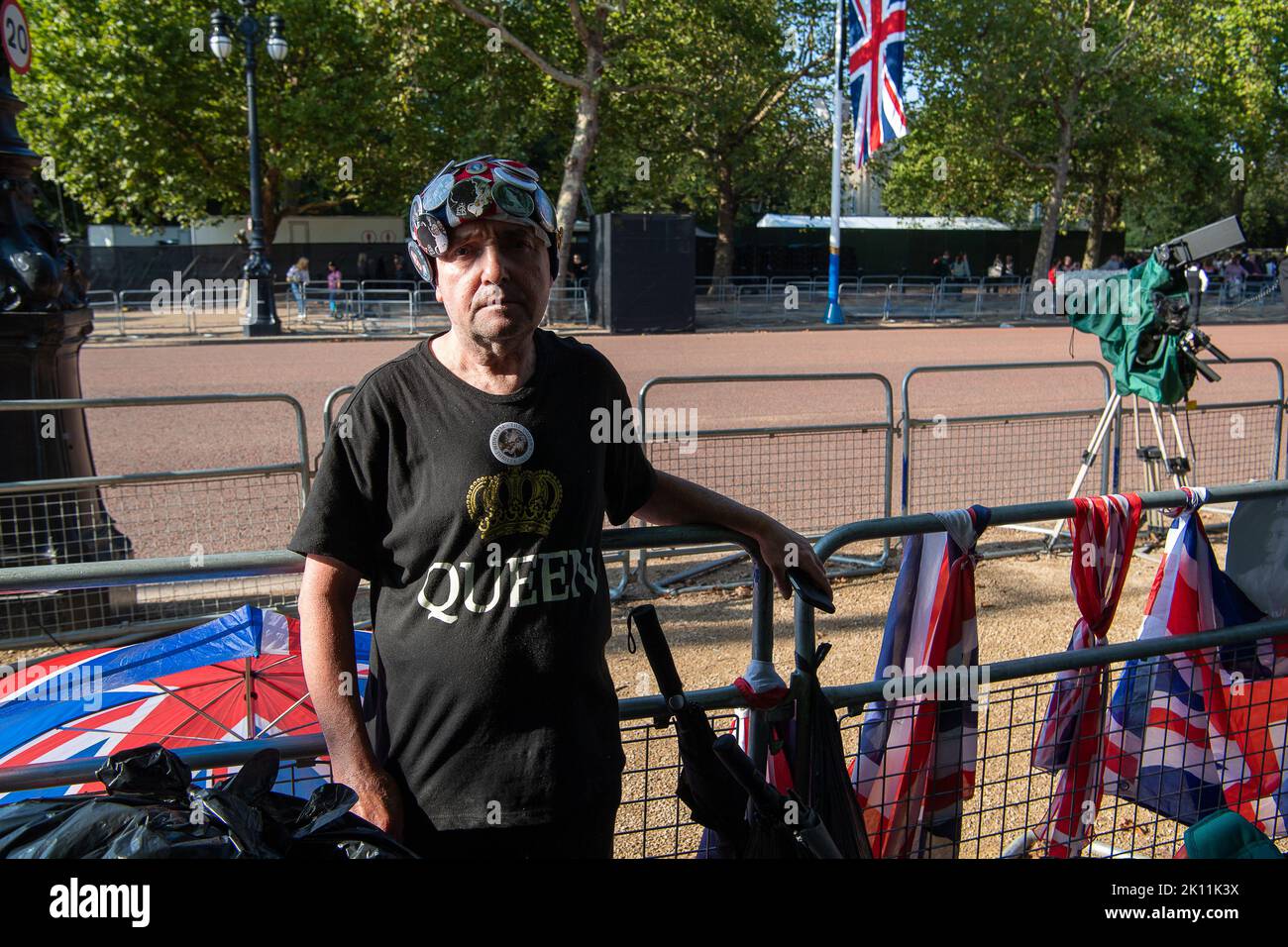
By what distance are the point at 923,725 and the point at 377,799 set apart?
156 centimetres

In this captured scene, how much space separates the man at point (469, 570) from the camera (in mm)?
2129

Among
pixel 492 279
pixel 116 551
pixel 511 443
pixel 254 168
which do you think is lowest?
pixel 116 551

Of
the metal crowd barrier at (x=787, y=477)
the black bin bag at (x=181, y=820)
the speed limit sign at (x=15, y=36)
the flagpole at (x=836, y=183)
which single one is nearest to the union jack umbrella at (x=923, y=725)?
the black bin bag at (x=181, y=820)

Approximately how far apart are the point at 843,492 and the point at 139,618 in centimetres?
507

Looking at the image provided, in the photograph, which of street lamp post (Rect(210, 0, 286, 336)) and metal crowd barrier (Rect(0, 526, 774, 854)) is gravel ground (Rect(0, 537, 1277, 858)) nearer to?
metal crowd barrier (Rect(0, 526, 774, 854))

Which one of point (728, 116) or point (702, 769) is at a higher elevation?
point (728, 116)

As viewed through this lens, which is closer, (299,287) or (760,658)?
(760,658)

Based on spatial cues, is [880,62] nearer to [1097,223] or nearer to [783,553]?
[783,553]

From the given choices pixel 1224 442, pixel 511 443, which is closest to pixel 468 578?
pixel 511 443

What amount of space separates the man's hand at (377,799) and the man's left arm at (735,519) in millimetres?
861

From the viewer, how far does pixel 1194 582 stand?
3277 mm

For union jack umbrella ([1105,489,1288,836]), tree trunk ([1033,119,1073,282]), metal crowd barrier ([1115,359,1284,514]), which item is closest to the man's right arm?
union jack umbrella ([1105,489,1288,836])

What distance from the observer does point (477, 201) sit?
7.04 feet
